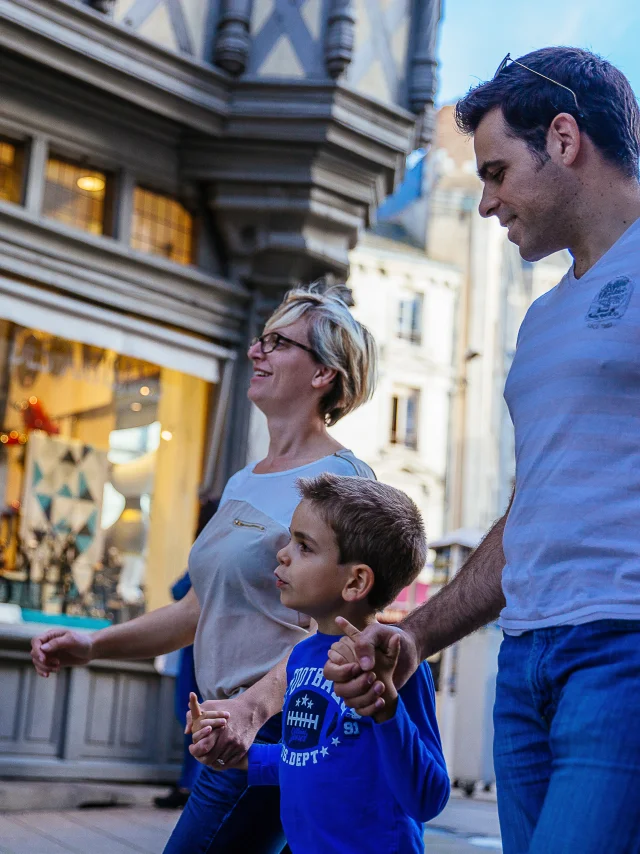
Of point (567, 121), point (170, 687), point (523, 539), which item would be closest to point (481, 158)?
point (567, 121)

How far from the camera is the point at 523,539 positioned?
A: 2.17 meters

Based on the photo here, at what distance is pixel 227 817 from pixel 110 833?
4.55m

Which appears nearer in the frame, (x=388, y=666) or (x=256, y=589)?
(x=388, y=666)

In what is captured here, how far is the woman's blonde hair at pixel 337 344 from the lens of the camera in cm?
348

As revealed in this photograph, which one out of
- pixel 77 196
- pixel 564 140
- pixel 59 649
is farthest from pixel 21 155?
pixel 564 140

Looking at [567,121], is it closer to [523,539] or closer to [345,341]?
[523,539]

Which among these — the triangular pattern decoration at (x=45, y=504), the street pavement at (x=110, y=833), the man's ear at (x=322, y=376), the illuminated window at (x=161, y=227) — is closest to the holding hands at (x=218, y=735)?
the man's ear at (x=322, y=376)

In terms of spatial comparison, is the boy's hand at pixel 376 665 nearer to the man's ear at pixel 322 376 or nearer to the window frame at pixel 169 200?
the man's ear at pixel 322 376

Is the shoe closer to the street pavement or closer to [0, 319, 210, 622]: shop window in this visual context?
the street pavement

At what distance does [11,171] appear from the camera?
863 cm

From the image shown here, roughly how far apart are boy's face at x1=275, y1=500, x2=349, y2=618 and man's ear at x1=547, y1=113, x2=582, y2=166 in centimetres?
89

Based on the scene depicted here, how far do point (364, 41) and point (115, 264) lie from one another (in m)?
2.69

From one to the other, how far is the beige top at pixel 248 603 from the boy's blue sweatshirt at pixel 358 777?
1.66 feet

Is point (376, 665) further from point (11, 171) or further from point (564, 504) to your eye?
point (11, 171)
